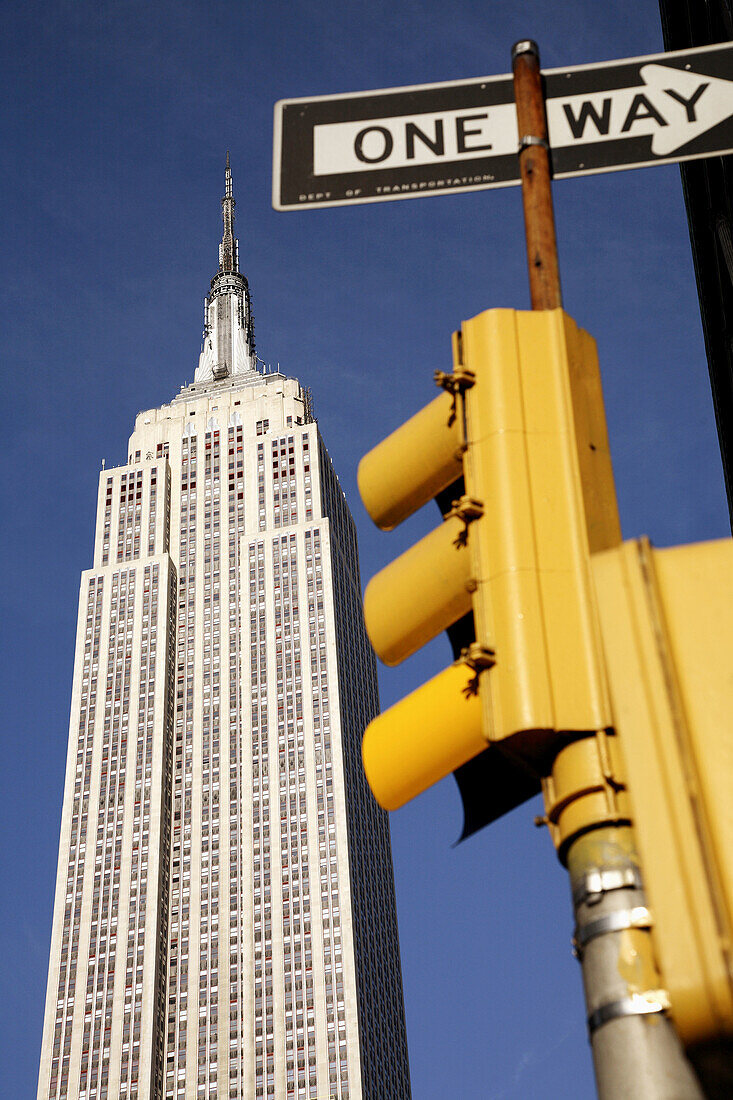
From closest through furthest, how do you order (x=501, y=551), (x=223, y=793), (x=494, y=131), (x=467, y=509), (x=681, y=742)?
1. (x=681, y=742)
2. (x=501, y=551)
3. (x=467, y=509)
4. (x=494, y=131)
5. (x=223, y=793)

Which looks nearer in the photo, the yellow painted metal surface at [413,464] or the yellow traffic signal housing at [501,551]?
the yellow traffic signal housing at [501,551]

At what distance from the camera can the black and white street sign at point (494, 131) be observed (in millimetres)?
4480

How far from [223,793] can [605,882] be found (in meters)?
90.6

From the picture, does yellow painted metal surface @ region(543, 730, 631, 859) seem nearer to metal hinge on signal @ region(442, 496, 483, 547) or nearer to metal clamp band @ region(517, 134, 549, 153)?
metal hinge on signal @ region(442, 496, 483, 547)

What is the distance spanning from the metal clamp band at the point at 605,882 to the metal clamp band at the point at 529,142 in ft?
8.22

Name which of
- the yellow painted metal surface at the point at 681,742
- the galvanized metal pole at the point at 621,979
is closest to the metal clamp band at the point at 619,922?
the galvanized metal pole at the point at 621,979

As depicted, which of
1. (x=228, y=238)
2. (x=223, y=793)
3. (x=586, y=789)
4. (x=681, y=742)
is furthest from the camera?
(x=228, y=238)

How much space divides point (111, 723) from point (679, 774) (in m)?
95.8

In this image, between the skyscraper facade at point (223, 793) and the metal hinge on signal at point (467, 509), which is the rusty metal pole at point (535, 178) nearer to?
the metal hinge on signal at point (467, 509)

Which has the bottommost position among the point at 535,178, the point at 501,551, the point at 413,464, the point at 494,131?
the point at 501,551

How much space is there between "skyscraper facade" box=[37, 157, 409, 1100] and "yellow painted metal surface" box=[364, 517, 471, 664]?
79881mm

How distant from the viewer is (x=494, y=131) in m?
4.51

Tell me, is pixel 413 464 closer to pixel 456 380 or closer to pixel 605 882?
pixel 456 380

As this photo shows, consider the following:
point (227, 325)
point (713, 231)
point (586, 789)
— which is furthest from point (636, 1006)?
point (227, 325)
